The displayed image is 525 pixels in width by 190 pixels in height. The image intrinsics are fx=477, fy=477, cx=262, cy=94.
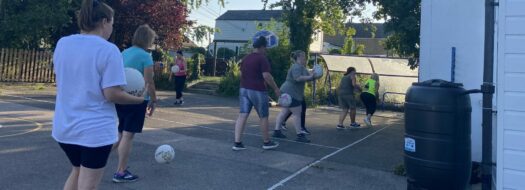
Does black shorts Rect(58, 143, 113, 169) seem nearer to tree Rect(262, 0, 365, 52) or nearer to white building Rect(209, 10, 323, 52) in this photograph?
tree Rect(262, 0, 365, 52)

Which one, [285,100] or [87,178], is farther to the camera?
[285,100]

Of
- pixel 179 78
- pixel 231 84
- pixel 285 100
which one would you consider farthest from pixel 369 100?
pixel 231 84

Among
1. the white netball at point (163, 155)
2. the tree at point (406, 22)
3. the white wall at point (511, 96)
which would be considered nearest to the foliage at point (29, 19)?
the tree at point (406, 22)

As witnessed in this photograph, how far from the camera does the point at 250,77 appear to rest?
7.33 meters

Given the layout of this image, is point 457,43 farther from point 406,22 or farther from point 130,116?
point 130,116

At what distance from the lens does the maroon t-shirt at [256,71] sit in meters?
7.30

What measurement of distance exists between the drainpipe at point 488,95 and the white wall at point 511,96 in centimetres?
34

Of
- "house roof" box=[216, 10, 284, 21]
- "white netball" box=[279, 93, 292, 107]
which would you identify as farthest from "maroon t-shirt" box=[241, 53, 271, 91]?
"house roof" box=[216, 10, 284, 21]

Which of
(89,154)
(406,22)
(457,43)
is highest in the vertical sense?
(406,22)

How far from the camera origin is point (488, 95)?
4.51 m

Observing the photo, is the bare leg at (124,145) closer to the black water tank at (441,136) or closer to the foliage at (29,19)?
the black water tank at (441,136)

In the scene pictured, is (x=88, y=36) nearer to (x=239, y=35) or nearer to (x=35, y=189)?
(x=35, y=189)

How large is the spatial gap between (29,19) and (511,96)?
661 inches

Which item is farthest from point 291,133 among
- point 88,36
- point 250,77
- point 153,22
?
point 153,22
